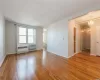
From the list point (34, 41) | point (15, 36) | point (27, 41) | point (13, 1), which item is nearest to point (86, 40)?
point (34, 41)

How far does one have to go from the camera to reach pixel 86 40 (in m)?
7.74

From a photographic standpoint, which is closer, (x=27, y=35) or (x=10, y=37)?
(x=10, y=37)

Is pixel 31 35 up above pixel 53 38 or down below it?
above

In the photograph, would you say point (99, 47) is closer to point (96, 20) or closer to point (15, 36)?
point (96, 20)

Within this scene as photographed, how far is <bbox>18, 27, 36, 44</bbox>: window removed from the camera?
630 cm

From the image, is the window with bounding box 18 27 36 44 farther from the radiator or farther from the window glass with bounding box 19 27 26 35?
the radiator

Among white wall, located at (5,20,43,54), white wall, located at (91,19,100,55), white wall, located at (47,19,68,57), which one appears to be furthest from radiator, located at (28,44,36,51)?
white wall, located at (91,19,100,55)

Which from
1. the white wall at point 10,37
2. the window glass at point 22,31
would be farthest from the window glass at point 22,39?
the white wall at point 10,37

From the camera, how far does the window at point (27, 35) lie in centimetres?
630

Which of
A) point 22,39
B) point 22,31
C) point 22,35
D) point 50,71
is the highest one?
point 22,31

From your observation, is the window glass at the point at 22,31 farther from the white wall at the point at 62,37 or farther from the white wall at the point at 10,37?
the white wall at the point at 62,37

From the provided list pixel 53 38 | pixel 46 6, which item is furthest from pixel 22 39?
pixel 46 6

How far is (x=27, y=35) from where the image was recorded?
21.8ft

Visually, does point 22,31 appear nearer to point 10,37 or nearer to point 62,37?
point 10,37
